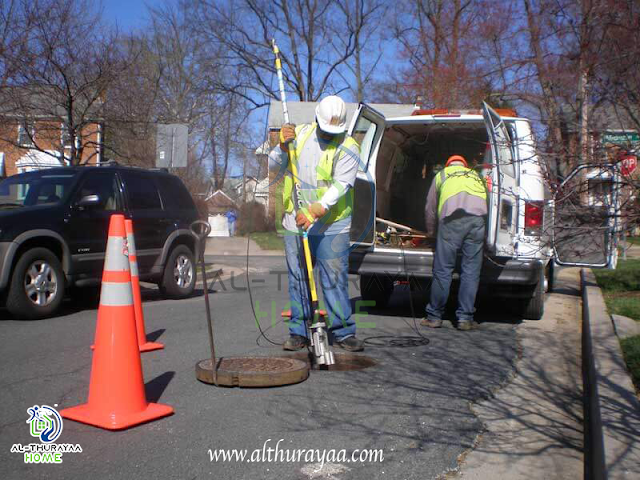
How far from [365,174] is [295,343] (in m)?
2.35

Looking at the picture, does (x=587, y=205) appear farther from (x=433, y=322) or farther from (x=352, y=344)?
(x=433, y=322)

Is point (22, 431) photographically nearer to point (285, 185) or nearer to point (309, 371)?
point (309, 371)

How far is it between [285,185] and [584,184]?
2.55 m

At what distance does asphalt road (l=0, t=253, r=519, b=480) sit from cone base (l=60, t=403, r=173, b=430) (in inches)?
1.5

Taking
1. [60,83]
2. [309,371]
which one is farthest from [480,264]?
[60,83]

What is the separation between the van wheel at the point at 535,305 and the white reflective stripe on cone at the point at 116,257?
507 centimetres

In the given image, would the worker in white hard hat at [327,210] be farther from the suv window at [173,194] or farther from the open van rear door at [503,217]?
the suv window at [173,194]

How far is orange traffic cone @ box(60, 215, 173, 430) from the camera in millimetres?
3988

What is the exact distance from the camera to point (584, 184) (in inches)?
161

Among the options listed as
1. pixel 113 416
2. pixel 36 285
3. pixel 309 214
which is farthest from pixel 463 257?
pixel 36 285

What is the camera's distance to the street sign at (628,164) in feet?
12.3

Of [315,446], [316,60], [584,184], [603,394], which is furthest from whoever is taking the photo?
[316,60]

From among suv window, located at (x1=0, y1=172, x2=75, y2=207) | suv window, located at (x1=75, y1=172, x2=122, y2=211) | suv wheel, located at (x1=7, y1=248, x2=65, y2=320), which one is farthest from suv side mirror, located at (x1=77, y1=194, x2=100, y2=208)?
suv wheel, located at (x1=7, y1=248, x2=65, y2=320)

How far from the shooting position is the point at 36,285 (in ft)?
26.1
